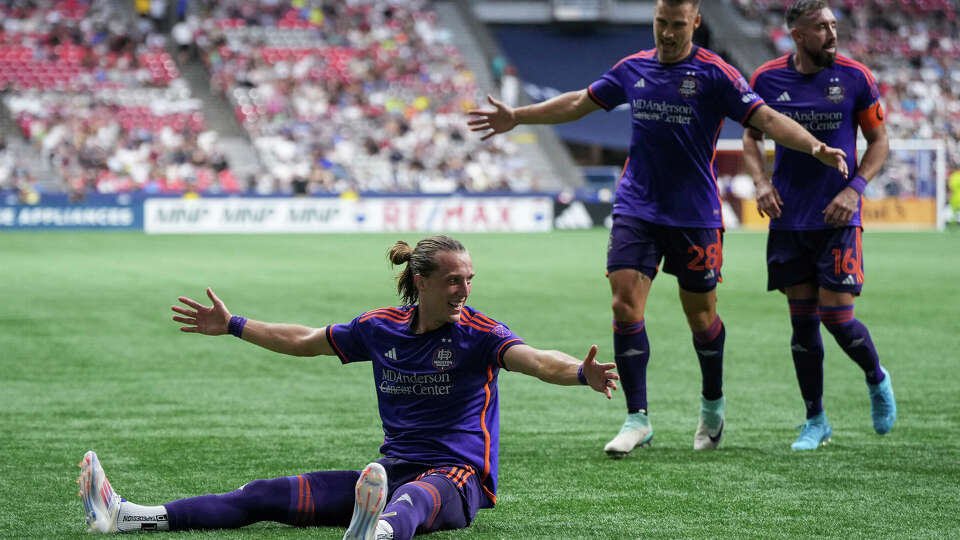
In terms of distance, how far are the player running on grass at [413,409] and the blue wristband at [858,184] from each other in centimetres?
270

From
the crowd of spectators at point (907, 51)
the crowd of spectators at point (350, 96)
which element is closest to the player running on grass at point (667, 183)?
the crowd of spectators at point (350, 96)

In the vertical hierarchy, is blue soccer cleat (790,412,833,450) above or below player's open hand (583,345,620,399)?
below

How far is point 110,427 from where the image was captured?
7230 millimetres

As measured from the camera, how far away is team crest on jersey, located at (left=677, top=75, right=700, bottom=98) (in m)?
6.38

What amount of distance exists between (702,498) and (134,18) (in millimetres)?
36589

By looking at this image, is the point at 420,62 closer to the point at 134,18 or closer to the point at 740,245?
the point at 134,18

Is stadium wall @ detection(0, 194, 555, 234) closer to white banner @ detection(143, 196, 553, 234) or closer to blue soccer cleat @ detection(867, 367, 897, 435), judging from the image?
white banner @ detection(143, 196, 553, 234)

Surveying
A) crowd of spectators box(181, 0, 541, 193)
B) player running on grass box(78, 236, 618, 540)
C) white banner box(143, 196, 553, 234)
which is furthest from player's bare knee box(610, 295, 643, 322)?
crowd of spectators box(181, 0, 541, 193)

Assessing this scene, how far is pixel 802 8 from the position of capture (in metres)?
6.59

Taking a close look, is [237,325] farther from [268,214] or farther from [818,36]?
[268,214]

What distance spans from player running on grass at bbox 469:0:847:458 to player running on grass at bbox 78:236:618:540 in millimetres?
1725

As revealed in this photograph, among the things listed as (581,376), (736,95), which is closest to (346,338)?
(581,376)

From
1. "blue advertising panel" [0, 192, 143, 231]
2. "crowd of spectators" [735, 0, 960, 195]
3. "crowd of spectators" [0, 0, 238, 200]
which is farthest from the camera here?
"crowd of spectators" [735, 0, 960, 195]

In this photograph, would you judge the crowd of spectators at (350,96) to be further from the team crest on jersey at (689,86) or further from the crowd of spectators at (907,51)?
the team crest on jersey at (689,86)
